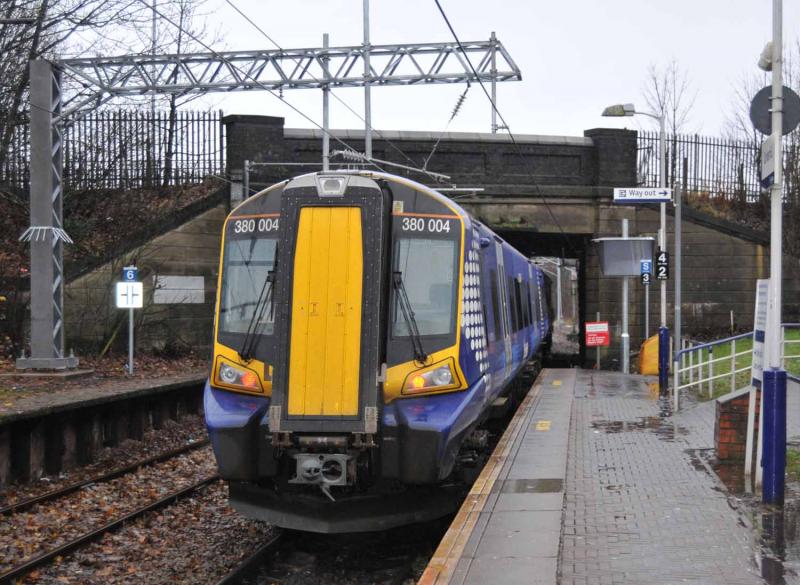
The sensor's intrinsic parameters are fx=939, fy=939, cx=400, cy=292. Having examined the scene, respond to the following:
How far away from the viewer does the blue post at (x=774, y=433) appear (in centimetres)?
757

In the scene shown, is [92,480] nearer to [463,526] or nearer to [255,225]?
[255,225]

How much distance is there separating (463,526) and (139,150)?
23123 mm

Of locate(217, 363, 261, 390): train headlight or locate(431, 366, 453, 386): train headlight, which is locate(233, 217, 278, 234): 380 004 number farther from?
locate(431, 366, 453, 386): train headlight

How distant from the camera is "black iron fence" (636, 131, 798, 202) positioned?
31516mm

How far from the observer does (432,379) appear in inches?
304

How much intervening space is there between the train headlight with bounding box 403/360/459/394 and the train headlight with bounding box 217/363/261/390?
1284 mm

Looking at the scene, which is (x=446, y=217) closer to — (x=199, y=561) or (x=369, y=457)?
(x=369, y=457)

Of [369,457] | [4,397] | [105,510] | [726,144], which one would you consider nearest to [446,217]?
[369,457]

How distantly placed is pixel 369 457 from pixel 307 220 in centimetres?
202

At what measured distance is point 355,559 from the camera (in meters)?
8.33

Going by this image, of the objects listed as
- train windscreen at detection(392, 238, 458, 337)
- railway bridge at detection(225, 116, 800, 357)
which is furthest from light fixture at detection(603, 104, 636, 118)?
train windscreen at detection(392, 238, 458, 337)

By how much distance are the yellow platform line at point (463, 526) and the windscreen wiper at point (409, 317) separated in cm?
128

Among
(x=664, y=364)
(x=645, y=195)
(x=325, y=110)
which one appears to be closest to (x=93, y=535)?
(x=664, y=364)

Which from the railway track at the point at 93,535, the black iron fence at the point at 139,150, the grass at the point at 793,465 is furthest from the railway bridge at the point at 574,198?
the grass at the point at 793,465
